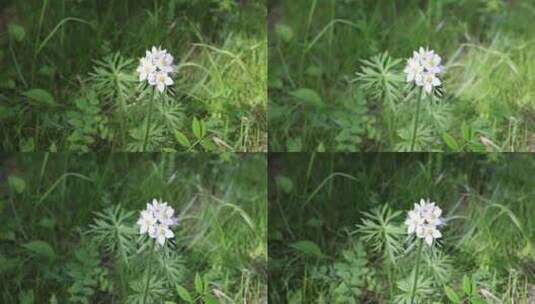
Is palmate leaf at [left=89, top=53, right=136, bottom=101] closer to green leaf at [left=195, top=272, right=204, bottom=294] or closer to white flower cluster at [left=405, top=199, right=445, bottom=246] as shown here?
green leaf at [left=195, top=272, right=204, bottom=294]

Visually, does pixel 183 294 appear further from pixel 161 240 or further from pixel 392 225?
pixel 392 225

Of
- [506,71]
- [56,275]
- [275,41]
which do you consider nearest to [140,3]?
[275,41]

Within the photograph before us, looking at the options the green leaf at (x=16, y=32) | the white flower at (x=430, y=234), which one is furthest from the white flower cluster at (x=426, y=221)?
the green leaf at (x=16, y=32)

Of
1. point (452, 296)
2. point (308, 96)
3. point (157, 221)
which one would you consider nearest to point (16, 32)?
point (157, 221)

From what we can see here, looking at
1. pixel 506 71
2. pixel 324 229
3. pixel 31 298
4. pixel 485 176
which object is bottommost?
pixel 31 298

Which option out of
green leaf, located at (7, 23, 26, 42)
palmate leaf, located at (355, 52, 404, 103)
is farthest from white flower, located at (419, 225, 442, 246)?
green leaf, located at (7, 23, 26, 42)

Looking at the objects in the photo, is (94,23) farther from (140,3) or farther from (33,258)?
(33,258)
